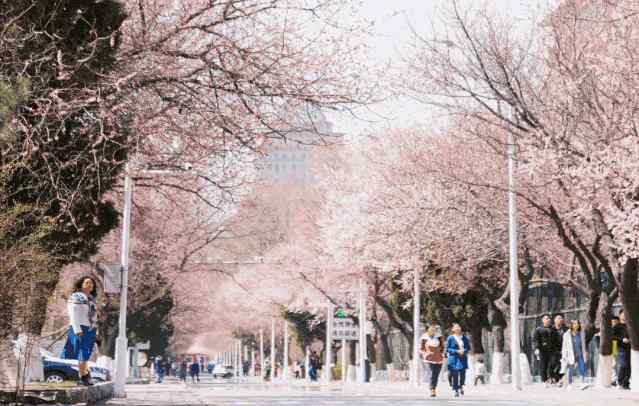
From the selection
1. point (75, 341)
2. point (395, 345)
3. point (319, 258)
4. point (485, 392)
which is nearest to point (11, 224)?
point (75, 341)

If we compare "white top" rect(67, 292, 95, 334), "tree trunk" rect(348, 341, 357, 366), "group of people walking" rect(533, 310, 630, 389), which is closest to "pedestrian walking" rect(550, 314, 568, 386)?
"group of people walking" rect(533, 310, 630, 389)

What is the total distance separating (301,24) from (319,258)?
3552 centimetres

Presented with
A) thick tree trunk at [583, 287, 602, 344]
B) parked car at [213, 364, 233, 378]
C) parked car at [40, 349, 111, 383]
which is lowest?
parked car at [40, 349, 111, 383]

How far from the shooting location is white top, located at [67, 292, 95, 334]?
60.0 ft

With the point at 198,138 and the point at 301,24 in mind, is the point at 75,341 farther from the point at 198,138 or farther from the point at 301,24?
the point at 301,24

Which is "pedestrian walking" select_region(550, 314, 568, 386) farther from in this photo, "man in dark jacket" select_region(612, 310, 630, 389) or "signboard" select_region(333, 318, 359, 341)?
"signboard" select_region(333, 318, 359, 341)

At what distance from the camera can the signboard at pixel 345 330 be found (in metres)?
50.7

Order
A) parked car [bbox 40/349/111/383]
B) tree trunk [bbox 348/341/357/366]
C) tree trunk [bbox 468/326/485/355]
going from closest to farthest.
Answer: parked car [bbox 40/349/111/383]
tree trunk [bbox 468/326/485/355]
tree trunk [bbox 348/341/357/366]

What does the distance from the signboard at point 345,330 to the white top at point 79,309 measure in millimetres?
32584

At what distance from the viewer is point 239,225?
4725 cm

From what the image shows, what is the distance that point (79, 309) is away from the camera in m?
18.4

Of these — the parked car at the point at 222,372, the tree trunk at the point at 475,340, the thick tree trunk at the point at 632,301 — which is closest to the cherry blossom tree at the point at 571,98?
the thick tree trunk at the point at 632,301

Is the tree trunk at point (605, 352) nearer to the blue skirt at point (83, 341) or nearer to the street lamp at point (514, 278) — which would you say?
the street lamp at point (514, 278)

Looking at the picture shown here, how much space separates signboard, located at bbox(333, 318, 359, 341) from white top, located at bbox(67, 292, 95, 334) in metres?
32.6
